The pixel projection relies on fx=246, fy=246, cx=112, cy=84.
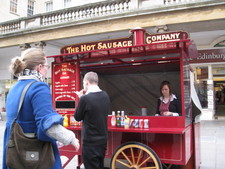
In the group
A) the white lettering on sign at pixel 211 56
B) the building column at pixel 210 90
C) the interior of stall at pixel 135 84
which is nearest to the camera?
the interior of stall at pixel 135 84

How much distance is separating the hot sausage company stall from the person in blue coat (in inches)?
83.0

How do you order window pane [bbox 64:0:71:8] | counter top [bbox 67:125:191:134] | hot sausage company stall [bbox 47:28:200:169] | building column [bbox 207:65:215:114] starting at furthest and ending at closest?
window pane [bbox 64:0:71:8], building column [bbox 207:65:215:114], hot sausage company stall [bbox 47:28:200:169], counter top [bbox 67:125:191:134]

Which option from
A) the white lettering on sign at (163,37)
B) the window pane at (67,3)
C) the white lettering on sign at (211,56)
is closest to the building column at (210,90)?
the white lettering on sign at (211,56)

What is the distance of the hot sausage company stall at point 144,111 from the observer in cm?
384

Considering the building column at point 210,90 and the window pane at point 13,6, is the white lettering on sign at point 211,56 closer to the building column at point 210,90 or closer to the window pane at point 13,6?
the building column at point 210,90

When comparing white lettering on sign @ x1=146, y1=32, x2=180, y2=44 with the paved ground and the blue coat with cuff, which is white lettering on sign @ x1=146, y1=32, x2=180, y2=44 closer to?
the blue coat with cuff

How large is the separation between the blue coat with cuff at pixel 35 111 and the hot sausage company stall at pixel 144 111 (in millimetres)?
2177

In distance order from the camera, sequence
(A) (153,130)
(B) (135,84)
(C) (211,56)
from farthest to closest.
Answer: (C) (211,56) < (B) (135,84) < (A) (153,130)

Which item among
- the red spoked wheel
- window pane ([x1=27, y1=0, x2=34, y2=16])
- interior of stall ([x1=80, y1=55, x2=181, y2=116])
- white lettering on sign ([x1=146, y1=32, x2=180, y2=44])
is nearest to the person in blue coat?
the red spoked wheel

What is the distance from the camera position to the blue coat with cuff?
1.87 meters

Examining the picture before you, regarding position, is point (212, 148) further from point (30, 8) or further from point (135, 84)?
point (30, 8)

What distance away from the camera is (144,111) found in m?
5.89

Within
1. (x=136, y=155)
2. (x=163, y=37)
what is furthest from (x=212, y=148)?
(x=163, y=37)

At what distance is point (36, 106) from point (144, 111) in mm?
4251
